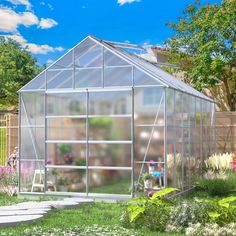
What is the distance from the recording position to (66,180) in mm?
11625

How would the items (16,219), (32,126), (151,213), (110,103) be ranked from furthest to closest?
(32,126)
(110,103)
(16,219)
(151,213)

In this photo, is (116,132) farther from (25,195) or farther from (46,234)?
(46,234)

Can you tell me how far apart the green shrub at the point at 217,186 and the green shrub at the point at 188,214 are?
4.11m

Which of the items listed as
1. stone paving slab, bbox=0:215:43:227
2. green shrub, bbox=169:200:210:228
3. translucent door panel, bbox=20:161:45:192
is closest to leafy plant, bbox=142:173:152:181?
translucent door panel, bbox=20:161:45:192

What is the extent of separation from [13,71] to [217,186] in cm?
2133

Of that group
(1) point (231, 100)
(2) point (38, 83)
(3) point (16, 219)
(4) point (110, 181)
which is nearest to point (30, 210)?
(3) point (16, 219)

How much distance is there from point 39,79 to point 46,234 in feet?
18.3

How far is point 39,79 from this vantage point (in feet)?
39.9

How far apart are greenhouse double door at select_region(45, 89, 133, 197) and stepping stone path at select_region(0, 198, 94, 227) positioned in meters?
0.54

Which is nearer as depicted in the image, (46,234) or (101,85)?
(46,234)

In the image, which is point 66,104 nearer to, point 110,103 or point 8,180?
point 110,103

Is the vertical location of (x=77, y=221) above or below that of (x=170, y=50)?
below

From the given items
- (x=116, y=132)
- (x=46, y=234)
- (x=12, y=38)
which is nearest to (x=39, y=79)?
(x=116, y=132)

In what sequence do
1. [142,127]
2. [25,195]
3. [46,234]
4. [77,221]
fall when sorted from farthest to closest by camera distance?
[25,195] < [142,127] < [77,221] < [46,234]
